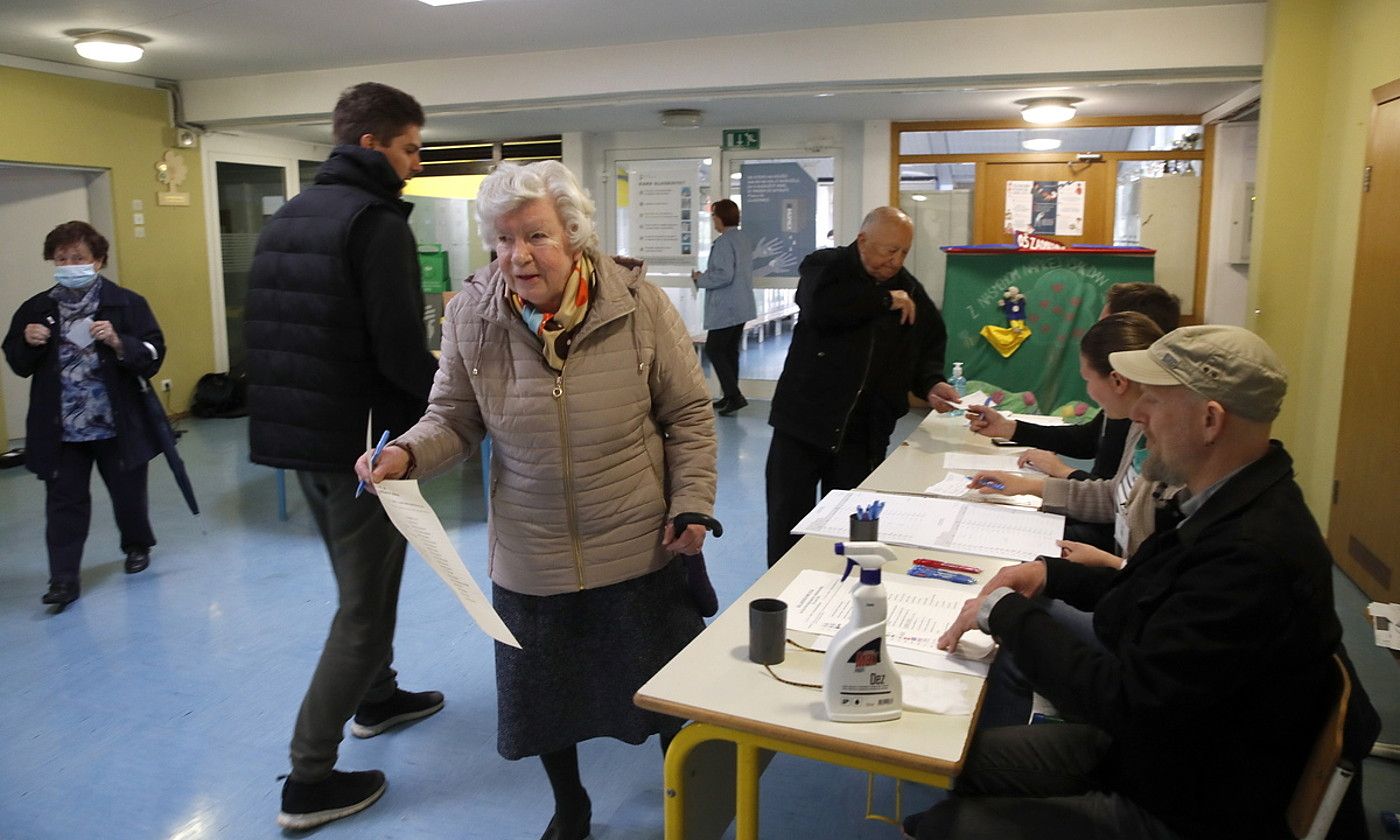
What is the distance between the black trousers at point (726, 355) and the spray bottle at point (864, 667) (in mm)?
6716

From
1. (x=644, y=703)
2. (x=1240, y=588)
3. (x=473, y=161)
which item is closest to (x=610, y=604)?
(x=644, y=703)

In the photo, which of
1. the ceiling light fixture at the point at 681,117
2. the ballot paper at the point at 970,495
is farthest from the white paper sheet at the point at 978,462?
the ceiling light fixture at the point at 681,117

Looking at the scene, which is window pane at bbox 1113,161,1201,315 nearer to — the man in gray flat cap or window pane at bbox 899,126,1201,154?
window pane at bbox 899,126,1201,154

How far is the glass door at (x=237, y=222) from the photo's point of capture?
8.43 m

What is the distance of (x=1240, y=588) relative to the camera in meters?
1.21

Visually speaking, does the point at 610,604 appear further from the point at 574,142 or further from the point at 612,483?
the point at 574,142

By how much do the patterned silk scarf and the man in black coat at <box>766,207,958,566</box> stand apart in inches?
50.2

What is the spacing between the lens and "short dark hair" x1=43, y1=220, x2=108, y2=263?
373 cm

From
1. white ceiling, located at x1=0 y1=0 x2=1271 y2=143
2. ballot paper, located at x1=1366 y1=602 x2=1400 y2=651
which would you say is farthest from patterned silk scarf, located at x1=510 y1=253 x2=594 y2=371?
white ceiling, located at x1=0 y1=0 x2=1271 y2=143

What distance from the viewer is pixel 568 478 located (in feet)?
6.15

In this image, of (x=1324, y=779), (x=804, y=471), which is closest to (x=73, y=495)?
(x=804, y=471)

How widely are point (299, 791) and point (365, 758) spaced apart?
34cm

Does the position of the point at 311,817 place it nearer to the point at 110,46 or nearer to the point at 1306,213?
the point at 1306,213

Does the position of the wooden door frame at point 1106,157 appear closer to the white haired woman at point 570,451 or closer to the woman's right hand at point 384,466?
the white haired woman at point 570,451
